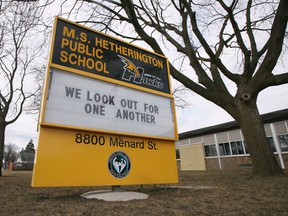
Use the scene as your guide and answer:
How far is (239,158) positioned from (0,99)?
66.8 ft

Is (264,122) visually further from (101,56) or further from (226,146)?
(101,56)

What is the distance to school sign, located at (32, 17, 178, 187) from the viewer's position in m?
3.23

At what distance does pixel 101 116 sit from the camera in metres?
3.76

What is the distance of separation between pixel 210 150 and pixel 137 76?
20291mm

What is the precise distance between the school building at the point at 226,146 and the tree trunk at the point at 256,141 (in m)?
12.2

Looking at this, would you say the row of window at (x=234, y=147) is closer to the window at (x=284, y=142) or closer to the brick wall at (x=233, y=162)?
the window at (x=284, y=142)

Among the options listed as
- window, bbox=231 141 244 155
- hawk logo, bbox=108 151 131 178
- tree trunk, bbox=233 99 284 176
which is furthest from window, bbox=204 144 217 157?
hawk logo, bbox=108 151 131 178

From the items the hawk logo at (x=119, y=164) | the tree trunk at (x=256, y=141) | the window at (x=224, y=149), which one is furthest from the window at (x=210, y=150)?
the hawk logo at (x=119, y=164)

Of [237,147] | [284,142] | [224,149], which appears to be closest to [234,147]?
[237,147]

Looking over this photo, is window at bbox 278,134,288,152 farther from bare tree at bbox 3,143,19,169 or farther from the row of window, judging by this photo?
bare tree at bbox 3,143,19,169

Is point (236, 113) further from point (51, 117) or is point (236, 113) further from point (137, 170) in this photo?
point (51, 117)

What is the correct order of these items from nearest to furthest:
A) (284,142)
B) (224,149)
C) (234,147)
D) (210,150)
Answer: (284,142) < (234,147) < (224,149) < (210,150)

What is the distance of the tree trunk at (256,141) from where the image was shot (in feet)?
20.5

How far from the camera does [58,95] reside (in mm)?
3436
